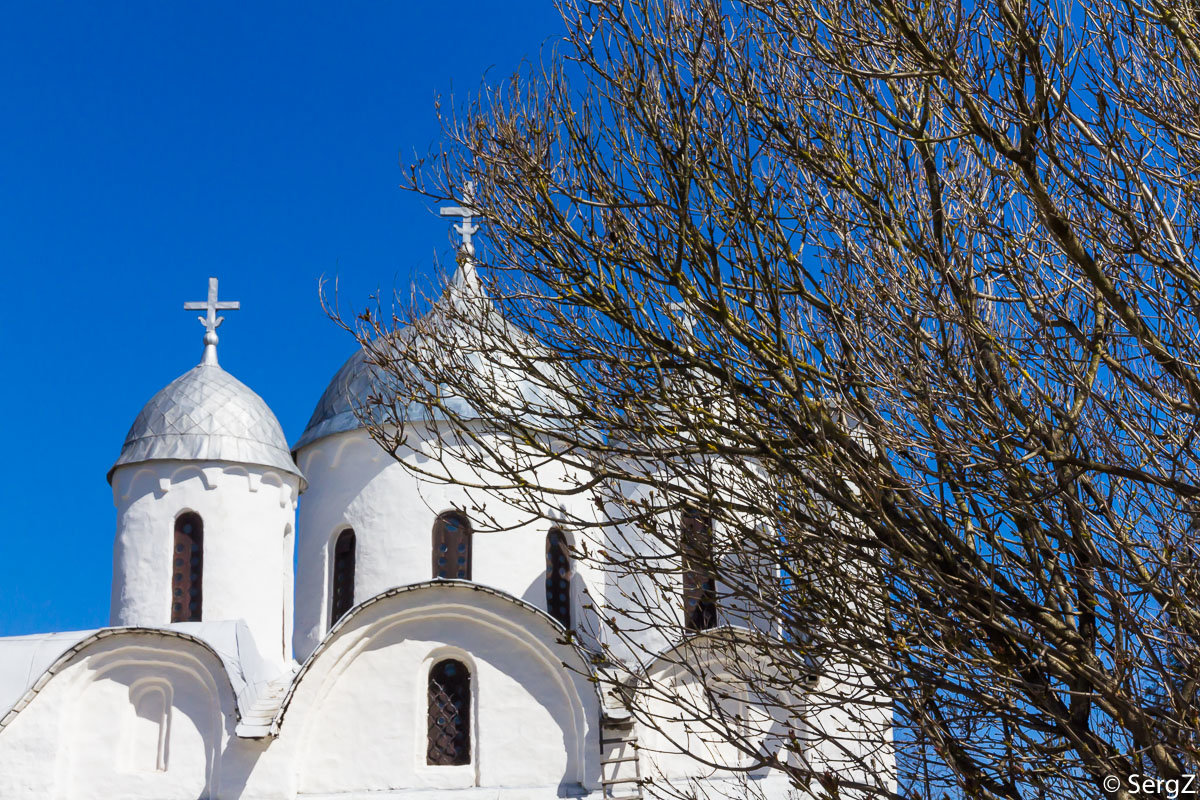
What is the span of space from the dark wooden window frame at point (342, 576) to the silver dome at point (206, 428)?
104cm

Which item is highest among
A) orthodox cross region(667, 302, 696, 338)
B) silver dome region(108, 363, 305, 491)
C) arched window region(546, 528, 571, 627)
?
silver dome region(108, 363, 305, 491)

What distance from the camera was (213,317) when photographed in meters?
19.2

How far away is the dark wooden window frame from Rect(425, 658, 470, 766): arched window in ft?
8.33

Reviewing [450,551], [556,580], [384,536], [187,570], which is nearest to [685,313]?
[556,580]

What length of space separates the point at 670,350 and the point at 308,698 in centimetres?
980

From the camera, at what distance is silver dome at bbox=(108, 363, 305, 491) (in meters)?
17.3

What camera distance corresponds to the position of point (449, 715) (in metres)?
14.8

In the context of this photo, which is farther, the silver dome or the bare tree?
the silver dome

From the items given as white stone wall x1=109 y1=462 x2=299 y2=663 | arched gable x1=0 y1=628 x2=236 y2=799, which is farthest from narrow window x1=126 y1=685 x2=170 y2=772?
white stone wall x1=109 y1=462 x2=299 y2=663

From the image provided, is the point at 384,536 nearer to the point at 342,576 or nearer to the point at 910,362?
the point at 342,576

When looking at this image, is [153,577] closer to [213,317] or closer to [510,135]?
[213,317]

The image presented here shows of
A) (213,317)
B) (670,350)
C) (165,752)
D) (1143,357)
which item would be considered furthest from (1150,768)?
(213,317)

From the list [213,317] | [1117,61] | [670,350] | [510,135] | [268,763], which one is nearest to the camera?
[1117,61]

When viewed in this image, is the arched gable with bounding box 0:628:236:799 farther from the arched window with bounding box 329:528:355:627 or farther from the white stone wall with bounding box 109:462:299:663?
the arched window with bounding box 329:528:355:627
